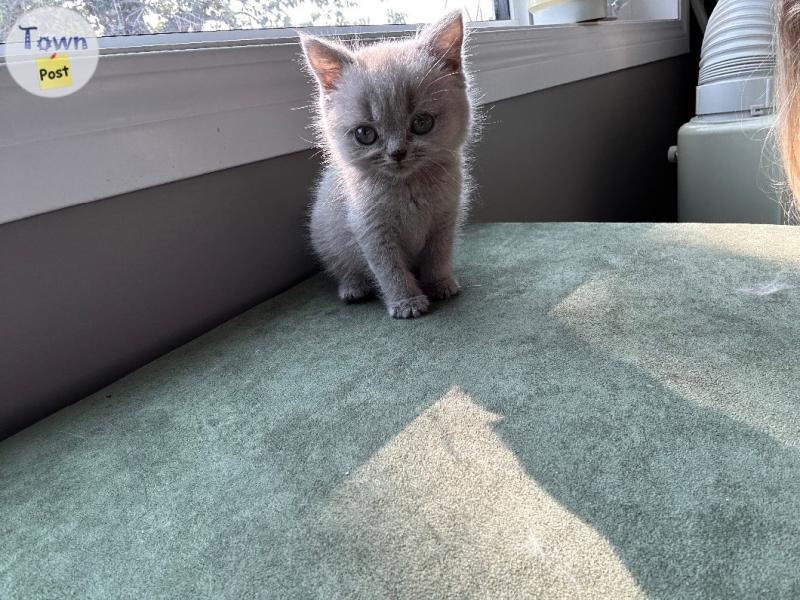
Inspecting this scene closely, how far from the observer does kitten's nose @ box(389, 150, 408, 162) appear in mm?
788

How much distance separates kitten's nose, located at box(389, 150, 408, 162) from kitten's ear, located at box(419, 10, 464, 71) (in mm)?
158

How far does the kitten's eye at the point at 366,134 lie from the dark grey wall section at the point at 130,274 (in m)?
0.28

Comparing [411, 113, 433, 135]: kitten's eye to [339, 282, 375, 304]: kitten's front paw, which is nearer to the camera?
[411, 113, 433, 135]: kitten's eye

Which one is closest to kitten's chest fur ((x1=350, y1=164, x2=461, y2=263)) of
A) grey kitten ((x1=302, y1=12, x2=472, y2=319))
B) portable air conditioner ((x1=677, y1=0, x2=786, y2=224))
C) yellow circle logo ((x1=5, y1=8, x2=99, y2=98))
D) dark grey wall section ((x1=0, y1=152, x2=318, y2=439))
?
grey kitten ((x1=302, y1=12, x2=472, y2=319))

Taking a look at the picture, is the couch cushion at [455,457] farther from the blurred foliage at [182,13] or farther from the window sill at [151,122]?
the blurred foliage at [182,13]

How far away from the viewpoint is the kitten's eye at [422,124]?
0.81 meters

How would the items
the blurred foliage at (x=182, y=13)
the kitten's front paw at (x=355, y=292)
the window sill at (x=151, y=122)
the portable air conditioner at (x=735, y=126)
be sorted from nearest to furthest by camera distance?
1. the window sill at (x=151, y=122)
2. the blurred foliage at (x=182, y=13)
3. the kitten's front paw at (x=355, y=292)
4. the portable air conditioner at (x=735, y=126)

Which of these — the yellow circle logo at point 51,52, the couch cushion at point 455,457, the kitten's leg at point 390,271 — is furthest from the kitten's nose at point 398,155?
the yellow circle logo at point 51,52

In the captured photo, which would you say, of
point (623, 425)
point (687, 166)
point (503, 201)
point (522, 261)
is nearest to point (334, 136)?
point (522, 261)

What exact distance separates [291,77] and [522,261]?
555mm

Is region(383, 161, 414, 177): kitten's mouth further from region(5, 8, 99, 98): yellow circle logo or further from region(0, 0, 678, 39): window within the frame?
region(5, 8, 99, 98): yellow circle logo

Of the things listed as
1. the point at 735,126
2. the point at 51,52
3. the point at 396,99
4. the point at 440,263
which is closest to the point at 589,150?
the point at 735,126

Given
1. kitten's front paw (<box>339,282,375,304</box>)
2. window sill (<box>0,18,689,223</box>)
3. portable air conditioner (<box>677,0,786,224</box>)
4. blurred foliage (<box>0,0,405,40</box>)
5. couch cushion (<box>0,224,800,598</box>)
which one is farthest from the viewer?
portable air conditioner (<box>677,0,786,224</box>)

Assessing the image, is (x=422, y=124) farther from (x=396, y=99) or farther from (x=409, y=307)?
(x=409, y=307)
